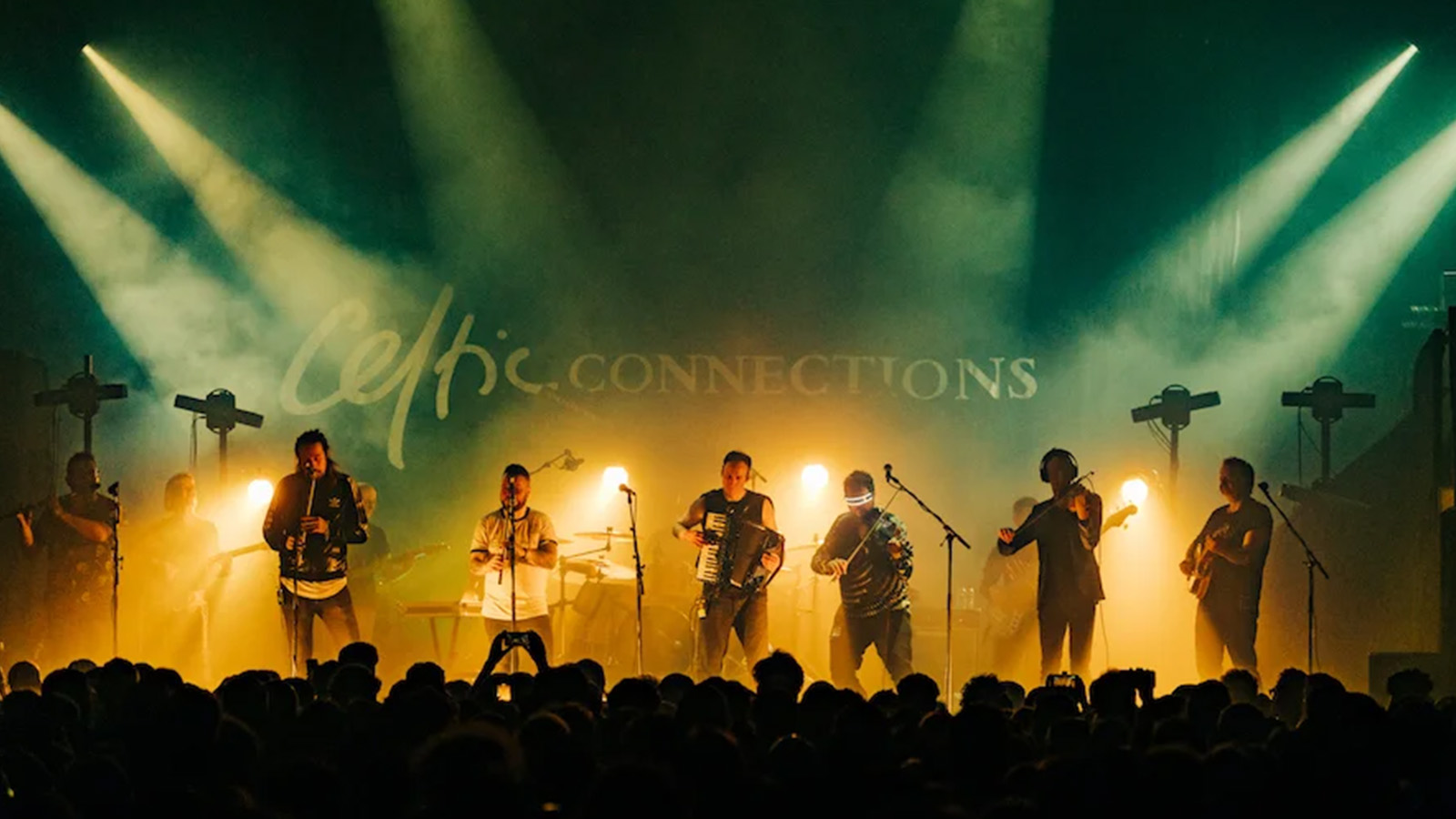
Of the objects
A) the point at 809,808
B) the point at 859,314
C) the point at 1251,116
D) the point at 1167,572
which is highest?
the point at 1251,116

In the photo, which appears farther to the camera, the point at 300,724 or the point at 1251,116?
the point at 1251,116

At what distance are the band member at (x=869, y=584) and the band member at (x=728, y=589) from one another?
53cm

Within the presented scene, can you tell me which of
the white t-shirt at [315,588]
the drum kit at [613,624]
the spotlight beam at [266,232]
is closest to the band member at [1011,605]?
the drum kit at [613,624]

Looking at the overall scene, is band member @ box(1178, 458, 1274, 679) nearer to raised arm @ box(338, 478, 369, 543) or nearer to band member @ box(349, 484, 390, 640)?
raised arm @ box(338, 478, 369, 543)

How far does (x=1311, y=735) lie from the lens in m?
5.13

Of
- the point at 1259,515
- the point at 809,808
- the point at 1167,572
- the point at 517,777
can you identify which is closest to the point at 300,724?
the point at 517,777

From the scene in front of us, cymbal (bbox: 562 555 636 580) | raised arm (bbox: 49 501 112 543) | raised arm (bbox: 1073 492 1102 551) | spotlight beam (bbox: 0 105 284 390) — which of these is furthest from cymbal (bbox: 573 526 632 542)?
raised arm (bbox: 1073 492 1102 551)

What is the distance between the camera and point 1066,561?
1097 centimetres

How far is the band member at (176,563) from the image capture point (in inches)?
500

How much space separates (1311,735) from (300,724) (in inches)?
141

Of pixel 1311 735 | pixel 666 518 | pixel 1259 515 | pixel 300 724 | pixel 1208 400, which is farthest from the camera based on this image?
pixel 666 518

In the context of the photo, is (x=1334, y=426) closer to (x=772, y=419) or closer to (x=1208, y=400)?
(x=1208, y=400)

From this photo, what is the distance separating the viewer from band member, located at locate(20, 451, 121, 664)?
1191 centimetres

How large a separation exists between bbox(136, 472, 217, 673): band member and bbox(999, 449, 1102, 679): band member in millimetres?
6742
